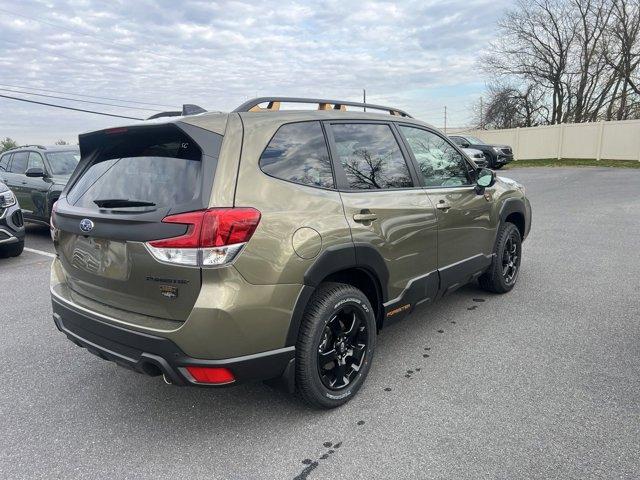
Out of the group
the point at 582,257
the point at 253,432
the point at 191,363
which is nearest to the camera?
the point at 191,363

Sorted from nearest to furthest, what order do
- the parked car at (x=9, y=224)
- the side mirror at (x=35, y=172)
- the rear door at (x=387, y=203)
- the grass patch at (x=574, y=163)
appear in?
the rear door at (x=387, y=203) < the parked car at (x=9, y=224) < the side mirror at (x=35, y=172) < the grass patch at (x=574, y=163)

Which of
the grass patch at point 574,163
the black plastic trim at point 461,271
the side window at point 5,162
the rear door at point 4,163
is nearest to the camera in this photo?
the black plastic trim at point 461,271

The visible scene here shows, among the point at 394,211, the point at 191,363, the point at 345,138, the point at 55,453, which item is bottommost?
the point at 55,453

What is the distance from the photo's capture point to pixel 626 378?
3.20m

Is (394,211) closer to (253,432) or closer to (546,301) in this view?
(253,432)

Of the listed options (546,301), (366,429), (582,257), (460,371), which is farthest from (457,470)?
(582,257)

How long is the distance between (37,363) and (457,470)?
3.19 m

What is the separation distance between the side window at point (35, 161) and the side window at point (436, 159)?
25.4 feet

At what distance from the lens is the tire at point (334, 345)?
2.72 m

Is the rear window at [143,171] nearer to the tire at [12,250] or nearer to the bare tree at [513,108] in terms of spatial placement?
the tire at [12,250]

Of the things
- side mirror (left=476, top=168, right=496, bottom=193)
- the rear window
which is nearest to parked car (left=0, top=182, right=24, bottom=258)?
the rear window

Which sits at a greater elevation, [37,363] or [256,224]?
[256,224]

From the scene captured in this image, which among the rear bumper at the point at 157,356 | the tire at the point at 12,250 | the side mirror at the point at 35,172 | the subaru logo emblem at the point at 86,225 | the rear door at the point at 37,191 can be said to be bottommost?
the tire at the point at 12,250

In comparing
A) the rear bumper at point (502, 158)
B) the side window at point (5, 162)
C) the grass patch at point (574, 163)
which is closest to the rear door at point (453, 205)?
the side window at point (5, 162)
